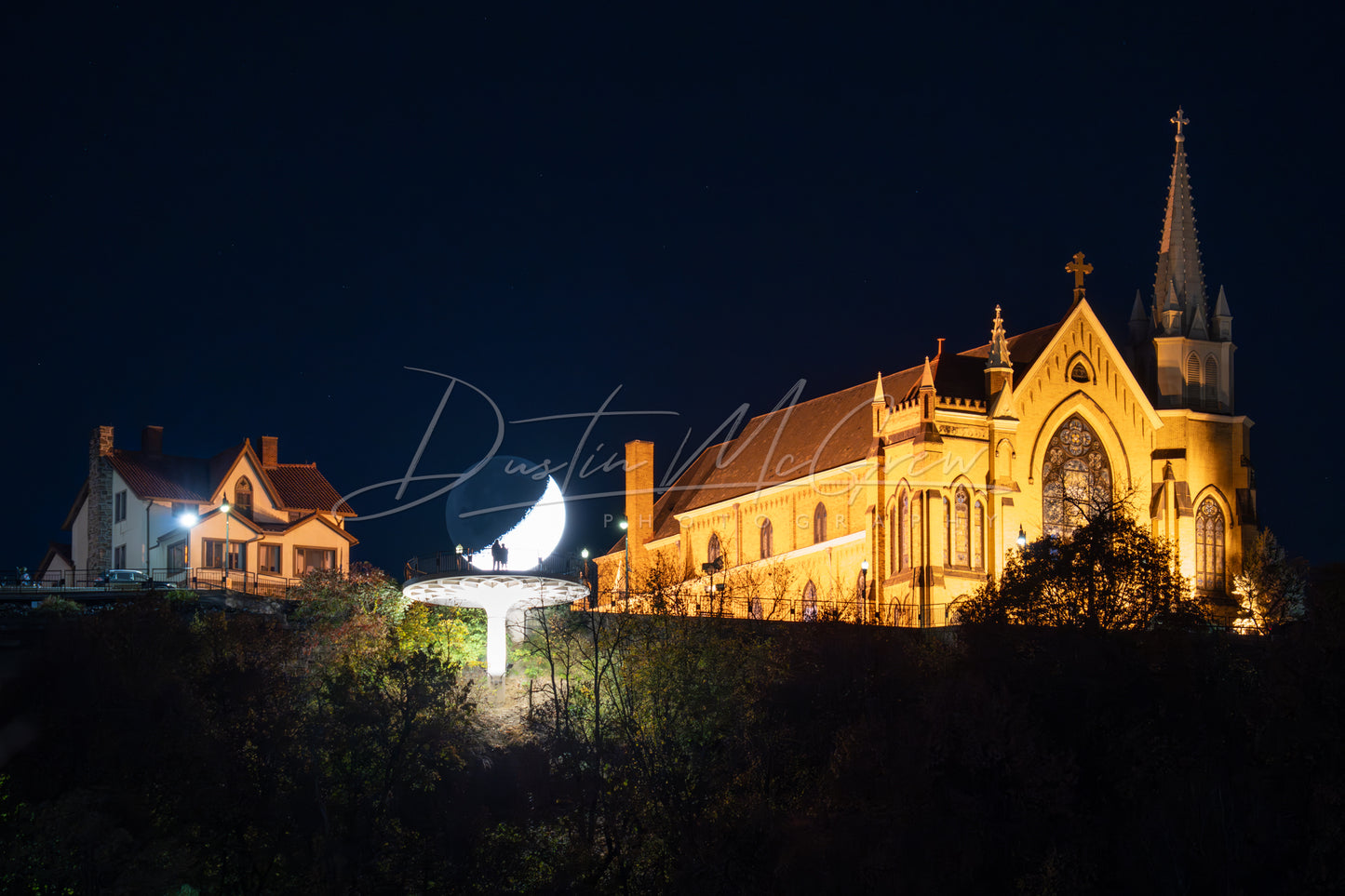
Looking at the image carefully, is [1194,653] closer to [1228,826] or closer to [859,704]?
[1228,826]

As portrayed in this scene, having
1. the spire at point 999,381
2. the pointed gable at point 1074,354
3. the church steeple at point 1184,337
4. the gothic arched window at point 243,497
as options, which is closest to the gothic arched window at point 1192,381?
the church steeple at point 1184,337

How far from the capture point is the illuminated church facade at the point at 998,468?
→ 76.5m

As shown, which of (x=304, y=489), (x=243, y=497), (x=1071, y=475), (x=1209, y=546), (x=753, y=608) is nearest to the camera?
(x=753, y=608)

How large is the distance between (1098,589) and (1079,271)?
23.6 meters

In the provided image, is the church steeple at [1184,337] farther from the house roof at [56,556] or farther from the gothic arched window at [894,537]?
the house roof at [56,556]

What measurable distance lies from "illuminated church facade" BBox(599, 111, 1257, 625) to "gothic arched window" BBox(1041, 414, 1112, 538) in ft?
0.30

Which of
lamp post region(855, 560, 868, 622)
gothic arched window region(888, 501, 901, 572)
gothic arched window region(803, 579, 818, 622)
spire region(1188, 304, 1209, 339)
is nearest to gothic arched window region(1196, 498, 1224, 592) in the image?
spire region(1188, 304, 1209, 339)

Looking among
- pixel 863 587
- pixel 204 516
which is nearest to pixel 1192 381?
pixel 863 587

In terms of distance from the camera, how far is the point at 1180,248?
9019 cm

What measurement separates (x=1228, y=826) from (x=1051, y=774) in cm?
552

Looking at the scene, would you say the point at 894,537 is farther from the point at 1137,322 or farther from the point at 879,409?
the point at 1137,322

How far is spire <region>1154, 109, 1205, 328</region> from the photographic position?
88750 mm

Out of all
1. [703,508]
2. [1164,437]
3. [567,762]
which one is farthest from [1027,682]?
[703,508]

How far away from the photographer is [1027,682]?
5875cm
